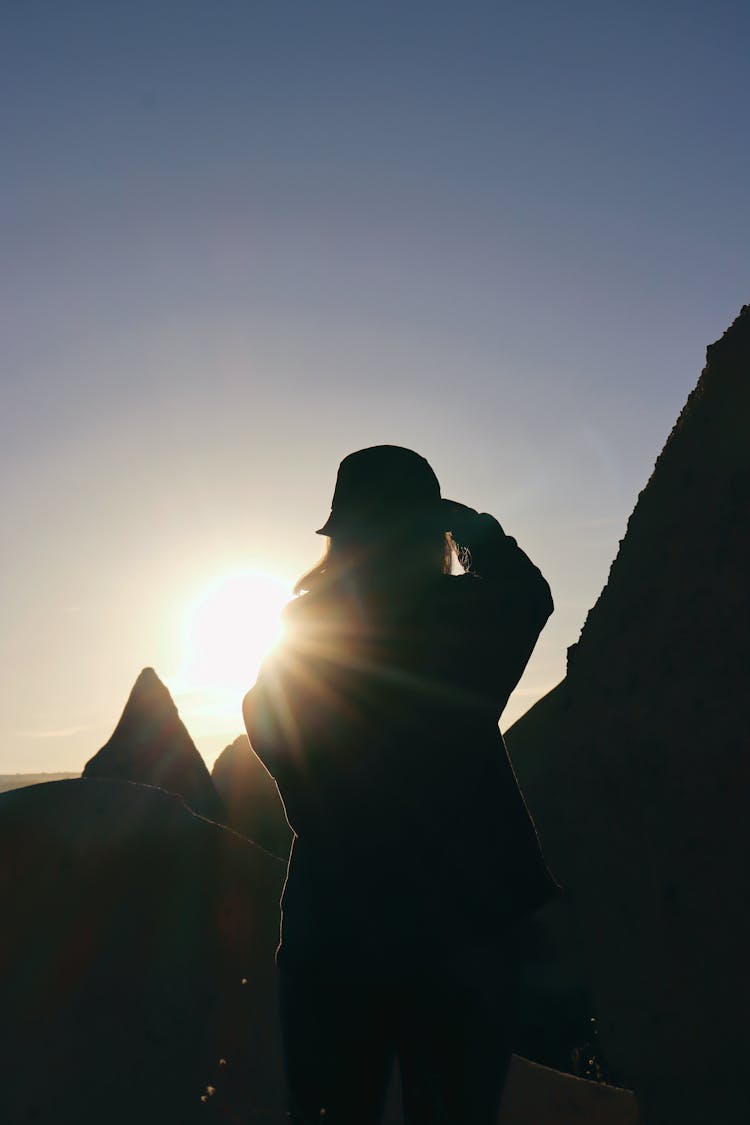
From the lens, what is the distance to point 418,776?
158 cm

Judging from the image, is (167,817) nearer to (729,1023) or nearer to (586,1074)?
(586,1074)

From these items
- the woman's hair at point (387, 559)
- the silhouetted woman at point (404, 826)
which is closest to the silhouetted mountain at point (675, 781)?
the silhouetted woman at point (404, 826)

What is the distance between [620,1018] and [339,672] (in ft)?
6.67

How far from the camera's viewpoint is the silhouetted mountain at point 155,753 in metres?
13.9

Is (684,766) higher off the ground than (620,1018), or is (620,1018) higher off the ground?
(684,766)

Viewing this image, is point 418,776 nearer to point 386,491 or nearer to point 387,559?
point 387,559

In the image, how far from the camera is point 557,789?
3.42 m

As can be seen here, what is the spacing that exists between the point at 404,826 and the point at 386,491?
0.72 metres

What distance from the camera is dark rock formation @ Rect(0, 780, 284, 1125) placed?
4809mm

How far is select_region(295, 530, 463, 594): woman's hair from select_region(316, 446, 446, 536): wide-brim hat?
0.12ft

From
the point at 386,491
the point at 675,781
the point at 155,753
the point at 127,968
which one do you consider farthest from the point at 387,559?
the point at 155,753

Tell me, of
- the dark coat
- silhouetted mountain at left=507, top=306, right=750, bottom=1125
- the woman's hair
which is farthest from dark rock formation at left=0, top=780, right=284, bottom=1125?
the woman's hair

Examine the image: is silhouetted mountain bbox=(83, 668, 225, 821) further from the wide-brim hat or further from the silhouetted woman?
the wide-brim hat

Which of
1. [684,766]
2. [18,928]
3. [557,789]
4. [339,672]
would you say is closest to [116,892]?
[18,928]
